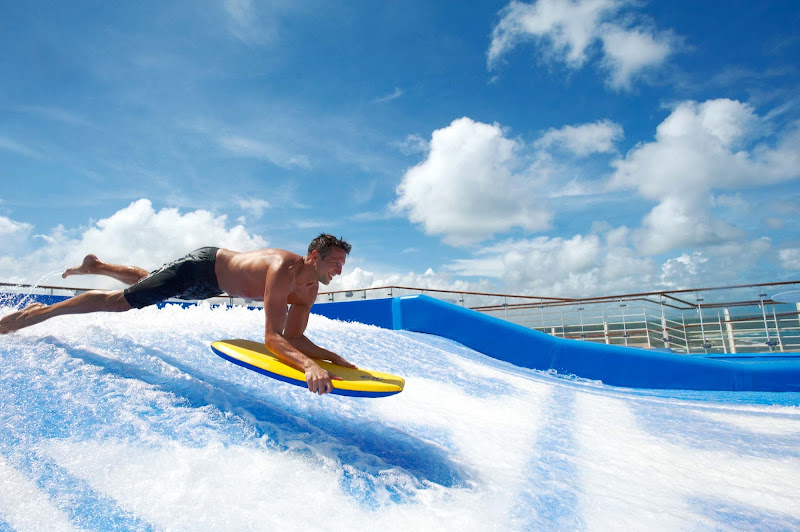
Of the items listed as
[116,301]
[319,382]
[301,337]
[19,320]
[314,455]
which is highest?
[116,301]

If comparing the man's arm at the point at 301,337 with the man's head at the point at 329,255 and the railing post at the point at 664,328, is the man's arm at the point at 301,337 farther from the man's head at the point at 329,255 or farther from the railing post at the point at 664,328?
the railing post at the point at 664,328

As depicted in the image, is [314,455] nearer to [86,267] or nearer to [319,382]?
[319,382]

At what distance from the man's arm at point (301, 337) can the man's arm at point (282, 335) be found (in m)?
0.31

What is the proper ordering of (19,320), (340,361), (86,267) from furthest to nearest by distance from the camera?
1. (86,267)
2. (19,320)
3. (340,361)

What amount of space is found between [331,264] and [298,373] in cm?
59

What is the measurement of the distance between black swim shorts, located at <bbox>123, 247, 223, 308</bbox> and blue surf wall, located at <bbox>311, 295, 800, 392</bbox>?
3.62 metres

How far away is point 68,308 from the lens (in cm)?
291

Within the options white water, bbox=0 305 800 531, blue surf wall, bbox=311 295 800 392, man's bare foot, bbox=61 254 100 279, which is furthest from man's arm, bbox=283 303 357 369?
blue surf wall, bbox=311 295 800 392

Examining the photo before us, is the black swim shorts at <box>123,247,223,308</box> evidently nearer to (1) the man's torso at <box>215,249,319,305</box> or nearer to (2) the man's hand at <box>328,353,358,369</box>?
(1) the man's torso at <box>215,249,319,305</box>

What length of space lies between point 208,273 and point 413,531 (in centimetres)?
203

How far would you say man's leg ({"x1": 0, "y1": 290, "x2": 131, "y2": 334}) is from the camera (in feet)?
9.32

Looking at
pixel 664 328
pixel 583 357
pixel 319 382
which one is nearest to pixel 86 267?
pixel 319 382

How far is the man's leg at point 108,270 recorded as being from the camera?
3301mm

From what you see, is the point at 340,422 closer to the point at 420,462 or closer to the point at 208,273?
the point at 420,462
